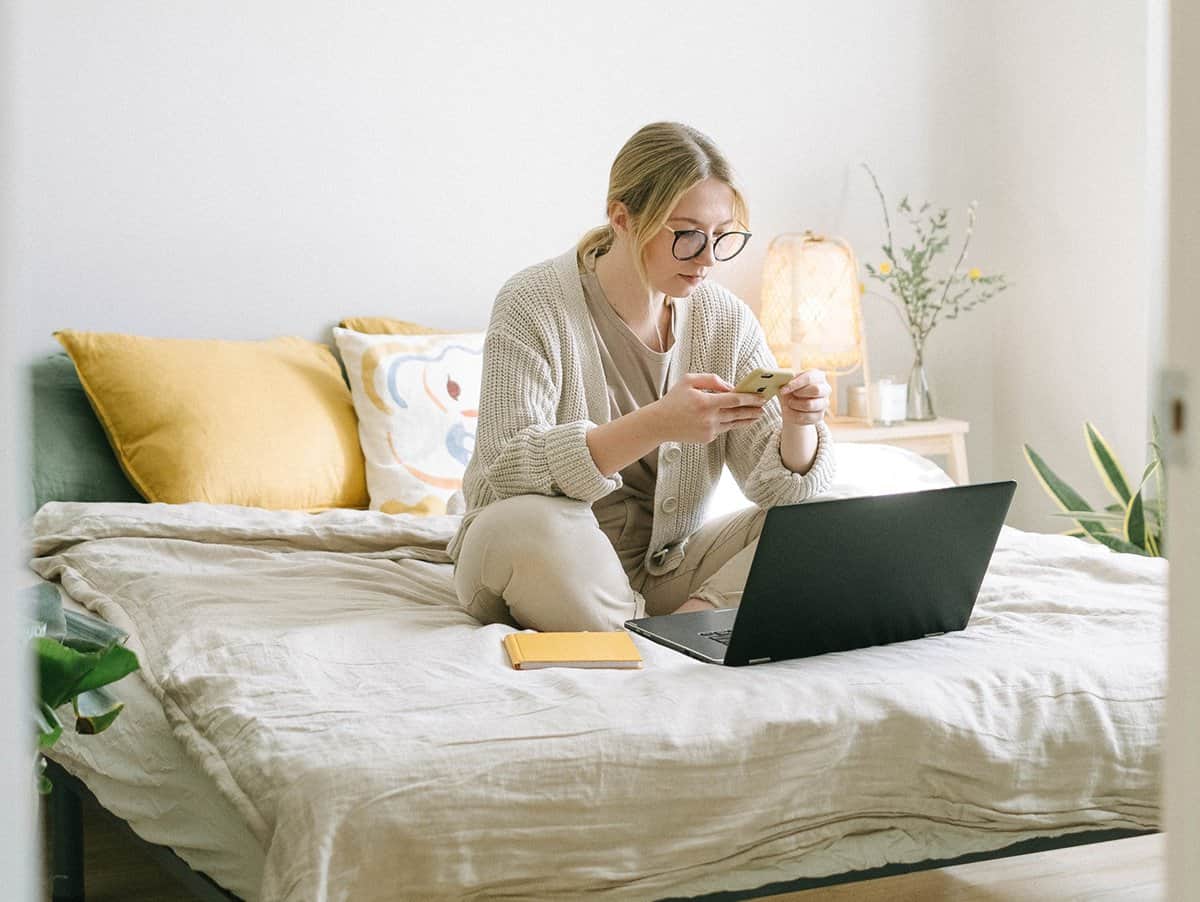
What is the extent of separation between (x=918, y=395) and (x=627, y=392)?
186 centimetres

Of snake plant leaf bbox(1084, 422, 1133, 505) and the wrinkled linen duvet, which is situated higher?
snake plant leaf bbox(1084, 422, 1133, 505)

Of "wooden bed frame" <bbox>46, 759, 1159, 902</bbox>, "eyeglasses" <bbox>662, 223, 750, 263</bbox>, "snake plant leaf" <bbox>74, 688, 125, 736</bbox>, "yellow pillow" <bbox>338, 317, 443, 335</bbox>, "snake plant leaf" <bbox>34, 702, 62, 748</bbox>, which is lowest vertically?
"wooden bed frame" <bbox>46, 759, 1159, 902</bbox>

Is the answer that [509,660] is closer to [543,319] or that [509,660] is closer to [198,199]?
[543,319]

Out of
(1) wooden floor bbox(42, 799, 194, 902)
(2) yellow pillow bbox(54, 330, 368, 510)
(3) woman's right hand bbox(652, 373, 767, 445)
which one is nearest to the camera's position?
(3) woman's right hand bbox(652, 373, 767, 445)

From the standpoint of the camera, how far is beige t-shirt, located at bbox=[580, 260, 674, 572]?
2.22 metres

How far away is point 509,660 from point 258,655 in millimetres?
299

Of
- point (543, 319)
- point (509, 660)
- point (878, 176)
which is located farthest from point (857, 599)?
point (878, 176)

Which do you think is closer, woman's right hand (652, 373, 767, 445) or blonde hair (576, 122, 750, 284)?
woman's right hand (652, 373, 767, 445)

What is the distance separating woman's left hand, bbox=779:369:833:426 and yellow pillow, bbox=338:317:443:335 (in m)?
1.43

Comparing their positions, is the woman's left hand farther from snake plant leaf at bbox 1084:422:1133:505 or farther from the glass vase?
the glass vase

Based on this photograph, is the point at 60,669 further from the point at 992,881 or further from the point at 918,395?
the point at 918,395

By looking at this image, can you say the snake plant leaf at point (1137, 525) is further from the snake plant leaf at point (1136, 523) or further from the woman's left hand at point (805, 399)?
the woman's left hand at point (805, 399)

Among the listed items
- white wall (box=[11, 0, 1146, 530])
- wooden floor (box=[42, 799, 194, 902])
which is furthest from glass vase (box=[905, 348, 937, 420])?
wooden floor (box=[42, 799, 194, 902])

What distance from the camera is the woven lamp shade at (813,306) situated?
3631 millimetres
